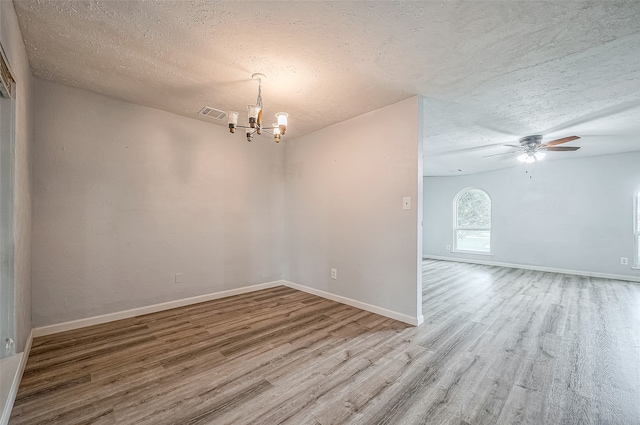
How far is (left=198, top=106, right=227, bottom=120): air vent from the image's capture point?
3260mm

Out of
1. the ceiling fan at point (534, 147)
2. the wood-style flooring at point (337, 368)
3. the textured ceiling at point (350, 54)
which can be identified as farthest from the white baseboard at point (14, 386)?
the ceiling fan at point (534, 147)

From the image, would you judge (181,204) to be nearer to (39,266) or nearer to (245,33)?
(39,266)

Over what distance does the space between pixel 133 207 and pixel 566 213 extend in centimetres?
811

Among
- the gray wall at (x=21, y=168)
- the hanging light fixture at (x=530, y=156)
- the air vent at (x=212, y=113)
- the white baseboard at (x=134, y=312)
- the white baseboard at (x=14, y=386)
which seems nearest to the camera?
the white baseboard at (x=14, y=386)

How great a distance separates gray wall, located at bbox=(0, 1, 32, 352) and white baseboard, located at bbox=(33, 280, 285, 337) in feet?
0.92

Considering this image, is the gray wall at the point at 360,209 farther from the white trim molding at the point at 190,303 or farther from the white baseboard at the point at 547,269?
the white baseboard at the point at 547,269

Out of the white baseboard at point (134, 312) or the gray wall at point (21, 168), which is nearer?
the gray wall at point (21, 168)

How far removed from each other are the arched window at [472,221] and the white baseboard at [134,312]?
5.96 m

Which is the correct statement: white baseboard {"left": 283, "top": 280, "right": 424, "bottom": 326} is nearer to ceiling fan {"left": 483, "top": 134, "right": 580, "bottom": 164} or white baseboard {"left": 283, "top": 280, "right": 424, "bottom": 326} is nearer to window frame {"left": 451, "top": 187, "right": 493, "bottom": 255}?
ceiling fan {"left": 483, "top": 134, "right": 580, "bottom": 164}

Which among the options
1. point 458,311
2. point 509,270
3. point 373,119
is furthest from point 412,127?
point 509,270

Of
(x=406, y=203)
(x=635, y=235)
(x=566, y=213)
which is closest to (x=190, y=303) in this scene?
(x=406, y=203)

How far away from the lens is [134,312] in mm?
3062

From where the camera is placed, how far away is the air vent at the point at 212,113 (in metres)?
3.26

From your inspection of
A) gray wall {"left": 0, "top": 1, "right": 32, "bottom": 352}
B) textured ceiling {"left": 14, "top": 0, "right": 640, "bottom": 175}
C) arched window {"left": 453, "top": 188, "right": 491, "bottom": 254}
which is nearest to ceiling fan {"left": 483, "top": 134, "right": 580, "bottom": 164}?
textured ceiling {"left": 14, "top": 0, "right": 640, "bottom": 175}
